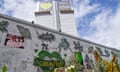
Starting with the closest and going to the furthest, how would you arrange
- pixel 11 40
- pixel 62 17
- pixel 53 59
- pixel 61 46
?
pixel 11 40 < pixel 53 59 < pixel 61 46 < pixel 62 17

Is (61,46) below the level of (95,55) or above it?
above

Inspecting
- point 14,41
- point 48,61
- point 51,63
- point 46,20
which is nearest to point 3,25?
point 14,41

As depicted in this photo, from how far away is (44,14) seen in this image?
58.9m

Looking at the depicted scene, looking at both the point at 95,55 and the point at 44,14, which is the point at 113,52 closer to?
the point at 95,55

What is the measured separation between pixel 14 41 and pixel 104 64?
147 inches

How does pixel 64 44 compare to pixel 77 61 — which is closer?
pixel 64 44

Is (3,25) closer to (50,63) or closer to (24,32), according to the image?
(24,32)

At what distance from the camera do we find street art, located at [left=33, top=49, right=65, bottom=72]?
4.76 m

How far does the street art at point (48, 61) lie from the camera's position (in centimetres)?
476

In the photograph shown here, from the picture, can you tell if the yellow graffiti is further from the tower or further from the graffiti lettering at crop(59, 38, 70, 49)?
the tower

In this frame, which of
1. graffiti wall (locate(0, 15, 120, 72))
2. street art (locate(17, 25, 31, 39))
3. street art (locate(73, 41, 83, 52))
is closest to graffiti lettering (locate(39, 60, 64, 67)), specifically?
graffiti wall (locate(0, 15, 120, 72))

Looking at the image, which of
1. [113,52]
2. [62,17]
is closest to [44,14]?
[62,17]

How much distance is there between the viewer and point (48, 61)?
5.01m

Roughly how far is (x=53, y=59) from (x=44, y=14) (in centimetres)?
5423
